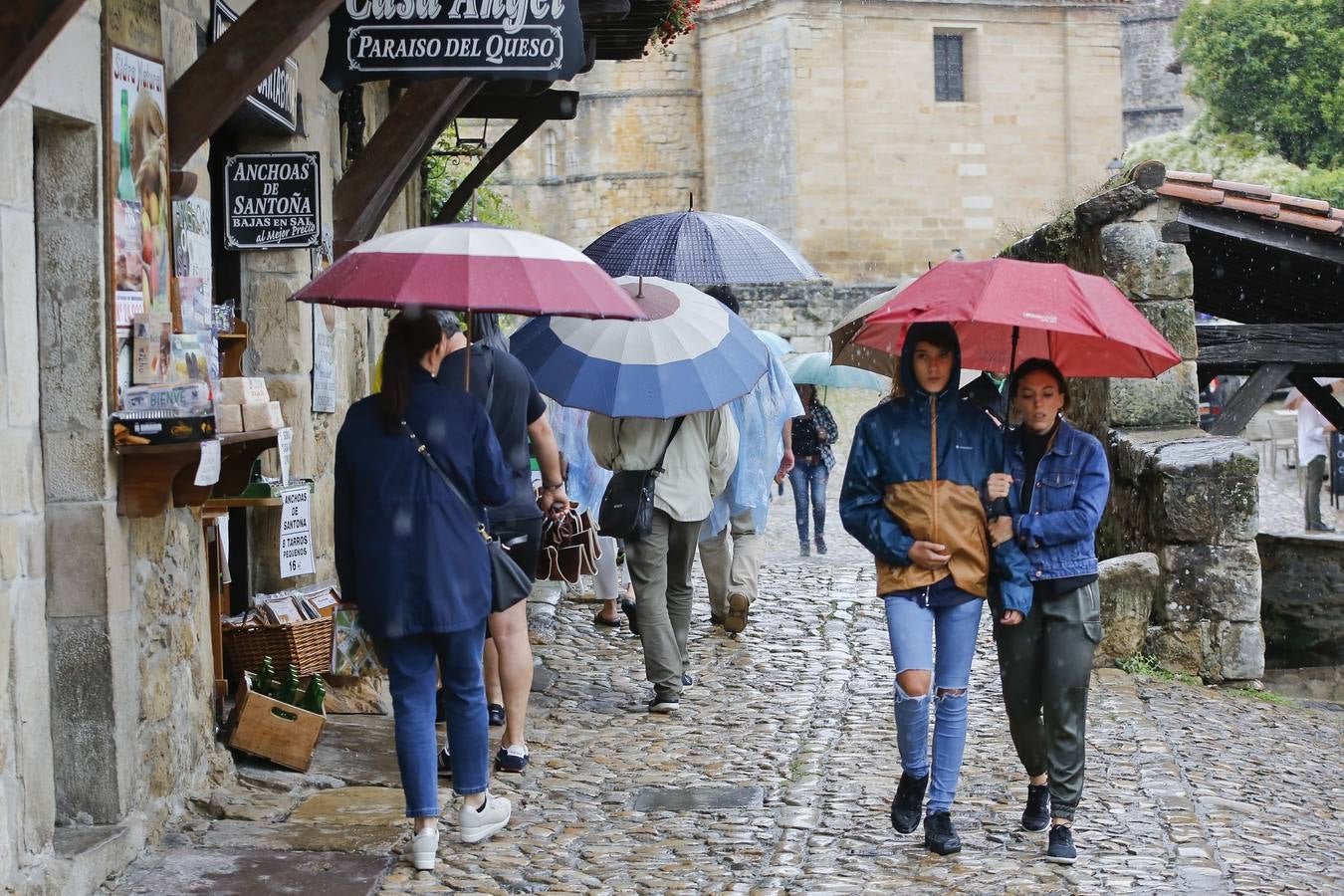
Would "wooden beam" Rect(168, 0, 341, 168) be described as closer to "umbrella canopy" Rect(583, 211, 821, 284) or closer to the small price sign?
the small price sign

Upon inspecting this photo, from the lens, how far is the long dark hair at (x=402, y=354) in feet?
16.7

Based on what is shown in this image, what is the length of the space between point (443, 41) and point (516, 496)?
6.44 ft

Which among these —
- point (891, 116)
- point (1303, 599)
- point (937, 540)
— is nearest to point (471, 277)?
point (937, 540)

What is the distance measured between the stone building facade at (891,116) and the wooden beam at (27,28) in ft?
116

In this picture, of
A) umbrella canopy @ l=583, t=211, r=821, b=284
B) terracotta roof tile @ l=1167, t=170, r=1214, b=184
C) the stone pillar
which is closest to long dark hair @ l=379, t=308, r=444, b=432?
umbrella canopy @ l=583, t=211, r=821, b=284

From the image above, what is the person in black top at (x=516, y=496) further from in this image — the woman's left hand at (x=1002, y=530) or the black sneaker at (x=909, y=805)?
the woman's left hand at (x=1002, y=530)

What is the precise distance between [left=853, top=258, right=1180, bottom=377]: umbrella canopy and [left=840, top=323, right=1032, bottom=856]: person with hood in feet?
0.49

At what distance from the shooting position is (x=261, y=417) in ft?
19.0

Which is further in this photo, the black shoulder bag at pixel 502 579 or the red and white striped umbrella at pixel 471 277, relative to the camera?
the black shoulder bag at pixel 502 579

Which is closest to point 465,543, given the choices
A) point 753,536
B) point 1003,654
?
point 1003,654

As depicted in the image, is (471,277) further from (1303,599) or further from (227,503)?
(1303,599)

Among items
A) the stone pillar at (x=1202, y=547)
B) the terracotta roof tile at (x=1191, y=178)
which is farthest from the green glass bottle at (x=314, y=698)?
the terracotta roof tile at (x=1191, y=178)

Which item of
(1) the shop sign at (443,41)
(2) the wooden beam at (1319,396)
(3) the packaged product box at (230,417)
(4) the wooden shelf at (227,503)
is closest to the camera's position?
(3) the packaged product box at (230,417)

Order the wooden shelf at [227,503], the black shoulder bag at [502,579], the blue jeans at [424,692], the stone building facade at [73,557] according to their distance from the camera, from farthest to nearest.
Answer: the wooden shelf at [227,503]
the black shoulder bag at [502,579]
the blue jeans at [424,692]
the stone building facade at [73,557]
